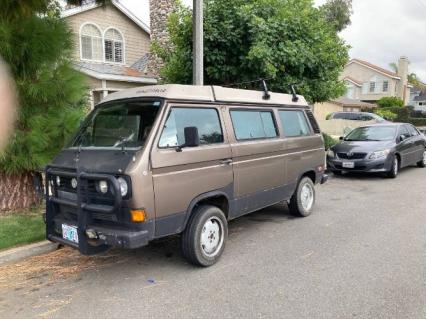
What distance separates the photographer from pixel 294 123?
22.2 feet

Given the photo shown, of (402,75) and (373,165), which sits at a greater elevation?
(402,75)

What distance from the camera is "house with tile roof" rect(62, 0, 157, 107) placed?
17.4 m

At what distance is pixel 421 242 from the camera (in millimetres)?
5480

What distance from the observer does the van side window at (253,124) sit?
535cm

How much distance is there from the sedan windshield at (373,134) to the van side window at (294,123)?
5.02 m

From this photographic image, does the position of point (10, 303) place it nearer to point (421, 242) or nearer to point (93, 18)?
point (421, 242)

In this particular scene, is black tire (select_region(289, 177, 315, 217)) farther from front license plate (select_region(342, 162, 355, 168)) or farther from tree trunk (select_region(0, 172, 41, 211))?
tree trunk (select_region(0, 172, 41, 211))

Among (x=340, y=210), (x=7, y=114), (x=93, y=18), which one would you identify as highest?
(x=93, y=18)

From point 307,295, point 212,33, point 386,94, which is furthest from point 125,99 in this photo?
point 386,94

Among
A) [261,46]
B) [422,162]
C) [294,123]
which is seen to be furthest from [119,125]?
[422,162]

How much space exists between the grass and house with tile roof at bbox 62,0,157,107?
10.8m

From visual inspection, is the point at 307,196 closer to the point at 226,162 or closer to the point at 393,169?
the point at 226,162

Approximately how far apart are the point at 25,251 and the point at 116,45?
17.1 m

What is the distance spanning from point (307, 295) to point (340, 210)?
3.77 meters
